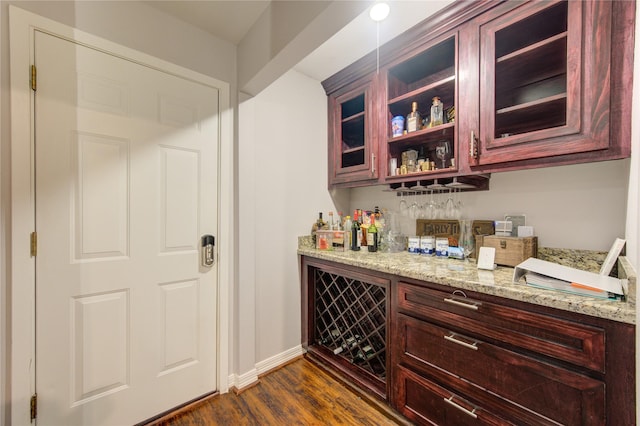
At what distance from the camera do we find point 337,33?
5.02ft

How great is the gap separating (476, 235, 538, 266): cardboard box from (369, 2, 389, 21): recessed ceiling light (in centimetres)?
144

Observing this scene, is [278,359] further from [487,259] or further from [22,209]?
[22,209]

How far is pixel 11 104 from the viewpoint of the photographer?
3.54 ft

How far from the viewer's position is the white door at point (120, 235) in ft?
3.87

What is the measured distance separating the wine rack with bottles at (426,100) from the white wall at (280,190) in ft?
2.23

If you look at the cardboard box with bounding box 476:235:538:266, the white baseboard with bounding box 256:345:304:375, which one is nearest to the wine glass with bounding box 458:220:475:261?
the cardboard box with bounding box 476:235:538:266

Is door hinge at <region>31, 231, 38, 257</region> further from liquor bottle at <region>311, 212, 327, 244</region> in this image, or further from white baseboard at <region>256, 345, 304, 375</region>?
liquor bottle at <region>311, 212, 327, 244</region>

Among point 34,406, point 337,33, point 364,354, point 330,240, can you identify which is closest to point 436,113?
point 337,33

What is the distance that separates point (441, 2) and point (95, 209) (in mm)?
2170

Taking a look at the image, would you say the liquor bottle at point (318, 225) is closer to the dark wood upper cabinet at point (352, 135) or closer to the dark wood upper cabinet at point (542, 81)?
the dark wood upper cabinet at point (352, 135)

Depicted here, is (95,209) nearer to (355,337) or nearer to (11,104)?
(11,104)

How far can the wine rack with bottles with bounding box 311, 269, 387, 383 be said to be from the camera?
5.86 feet

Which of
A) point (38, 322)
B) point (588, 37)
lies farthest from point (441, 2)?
point (38, 322)

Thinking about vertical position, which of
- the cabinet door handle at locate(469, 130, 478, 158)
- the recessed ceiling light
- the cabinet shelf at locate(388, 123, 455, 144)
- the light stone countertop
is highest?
the recessed ceiling light
